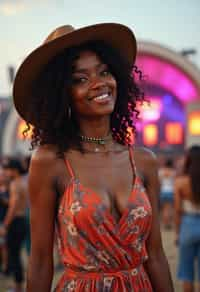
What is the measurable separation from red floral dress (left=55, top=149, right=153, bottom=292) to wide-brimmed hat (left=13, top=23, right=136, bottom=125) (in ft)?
1.08

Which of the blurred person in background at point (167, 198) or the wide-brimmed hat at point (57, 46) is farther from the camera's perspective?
the blurred person in background at point (167, 198)

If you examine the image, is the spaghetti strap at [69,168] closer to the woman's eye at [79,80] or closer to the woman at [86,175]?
the woman at [86,175]

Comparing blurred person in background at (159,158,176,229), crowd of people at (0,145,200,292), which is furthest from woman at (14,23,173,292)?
blurred person in background at (159,158,176,229)

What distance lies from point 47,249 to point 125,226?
286 mm

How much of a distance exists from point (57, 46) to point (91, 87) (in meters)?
0.18

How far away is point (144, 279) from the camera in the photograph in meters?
1.49

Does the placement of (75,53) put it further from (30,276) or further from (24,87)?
(30,276)

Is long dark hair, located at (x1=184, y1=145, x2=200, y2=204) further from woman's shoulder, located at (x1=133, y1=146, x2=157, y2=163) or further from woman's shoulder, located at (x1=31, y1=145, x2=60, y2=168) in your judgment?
woman's shoulder, located at (x1=31, y1=145, x2=60, y2=168)

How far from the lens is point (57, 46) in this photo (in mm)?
1477

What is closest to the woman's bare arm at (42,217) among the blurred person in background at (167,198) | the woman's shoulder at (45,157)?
the woman's shoulder at (45,157)

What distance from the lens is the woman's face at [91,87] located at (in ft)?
4.80

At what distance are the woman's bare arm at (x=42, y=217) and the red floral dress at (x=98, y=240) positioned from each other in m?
0.04

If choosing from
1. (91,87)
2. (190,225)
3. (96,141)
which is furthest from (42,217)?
(190,225)

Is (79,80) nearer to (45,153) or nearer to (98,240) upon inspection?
(45,153)
